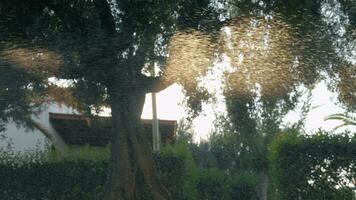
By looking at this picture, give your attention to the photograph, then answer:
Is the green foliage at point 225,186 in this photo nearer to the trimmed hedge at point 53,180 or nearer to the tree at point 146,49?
Result: the trimmed hedge at point 53,180

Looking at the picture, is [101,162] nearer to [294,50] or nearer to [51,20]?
[51,20]

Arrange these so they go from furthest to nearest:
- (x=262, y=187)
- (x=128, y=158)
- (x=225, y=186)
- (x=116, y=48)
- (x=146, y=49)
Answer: (x=262, y=187), (x=225, y=186), (x=128, y=158), (x=116, y=48), (x=146, y=49)

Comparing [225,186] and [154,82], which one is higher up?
[154,82]

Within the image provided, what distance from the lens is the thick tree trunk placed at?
11984mm

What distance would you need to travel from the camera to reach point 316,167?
466 inches

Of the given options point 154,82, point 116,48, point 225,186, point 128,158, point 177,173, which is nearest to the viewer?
point 116,48

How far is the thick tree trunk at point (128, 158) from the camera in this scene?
11984mm

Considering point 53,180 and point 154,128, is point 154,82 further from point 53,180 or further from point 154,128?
point 154,128

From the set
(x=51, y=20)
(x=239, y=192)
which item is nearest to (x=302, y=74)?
(x=51, y=20)

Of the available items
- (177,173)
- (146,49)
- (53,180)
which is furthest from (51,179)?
(146,49)

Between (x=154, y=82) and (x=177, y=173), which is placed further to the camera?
(x=177, y=173)

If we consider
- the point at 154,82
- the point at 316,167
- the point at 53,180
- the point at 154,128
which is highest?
the point at 154,82

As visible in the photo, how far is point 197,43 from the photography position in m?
11.7

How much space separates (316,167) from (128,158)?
327 cm
